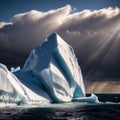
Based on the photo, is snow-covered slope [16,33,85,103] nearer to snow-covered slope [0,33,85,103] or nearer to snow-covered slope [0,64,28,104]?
snow-covered slope [0,33,85,103]

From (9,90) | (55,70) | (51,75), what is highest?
(55,70)

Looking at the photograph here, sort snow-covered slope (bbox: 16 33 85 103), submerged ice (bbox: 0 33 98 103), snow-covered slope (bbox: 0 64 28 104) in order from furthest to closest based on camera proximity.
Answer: snow-covered slope (bbox: 16 33 85 103), submerged ice (bbox: 0 33 98 103), snow-covered slope (bbox: 0 64 28 104)

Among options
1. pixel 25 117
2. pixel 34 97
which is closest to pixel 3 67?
pixel 34 97

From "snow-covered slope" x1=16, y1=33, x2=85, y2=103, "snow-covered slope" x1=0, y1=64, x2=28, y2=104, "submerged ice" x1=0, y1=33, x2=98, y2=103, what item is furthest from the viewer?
"snow-covered slope" x1=16, y1=33, x2=85, y2=103

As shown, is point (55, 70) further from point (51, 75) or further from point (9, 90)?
point (9, 90)

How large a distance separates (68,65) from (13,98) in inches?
587

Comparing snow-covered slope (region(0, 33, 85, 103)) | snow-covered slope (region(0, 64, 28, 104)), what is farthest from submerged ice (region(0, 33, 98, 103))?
snow-covered slope (region(0, 64, 28, 104))

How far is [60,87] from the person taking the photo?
50.2 m

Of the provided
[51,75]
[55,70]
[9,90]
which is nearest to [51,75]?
[51,75]

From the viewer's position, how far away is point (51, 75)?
48.7 metres

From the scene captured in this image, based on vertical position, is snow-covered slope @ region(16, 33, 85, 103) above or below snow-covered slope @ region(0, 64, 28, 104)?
above

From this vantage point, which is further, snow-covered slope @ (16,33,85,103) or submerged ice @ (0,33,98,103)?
snow-covered slope @ (16,33,85,103)

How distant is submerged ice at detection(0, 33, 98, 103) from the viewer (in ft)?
159

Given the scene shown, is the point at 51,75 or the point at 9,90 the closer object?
the point at 9,90
